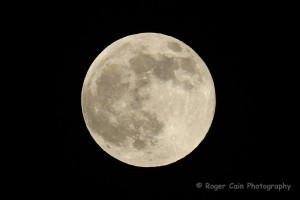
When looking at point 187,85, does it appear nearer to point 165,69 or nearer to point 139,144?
point 165,69

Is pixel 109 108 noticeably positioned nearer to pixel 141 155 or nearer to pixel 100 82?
pixel 100 82

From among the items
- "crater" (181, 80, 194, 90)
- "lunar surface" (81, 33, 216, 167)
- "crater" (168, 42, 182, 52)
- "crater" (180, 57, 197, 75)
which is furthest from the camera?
"crater" (168, 42, 182, 52)

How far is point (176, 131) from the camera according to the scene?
5.76m

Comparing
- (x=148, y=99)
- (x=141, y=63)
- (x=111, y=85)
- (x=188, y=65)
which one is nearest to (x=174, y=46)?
(x=188, y=65)

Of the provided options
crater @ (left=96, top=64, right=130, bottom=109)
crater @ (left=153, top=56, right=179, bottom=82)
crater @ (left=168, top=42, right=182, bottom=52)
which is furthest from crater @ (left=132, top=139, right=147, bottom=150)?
crater @ (left=168, top=42, right=182, bottom=52)

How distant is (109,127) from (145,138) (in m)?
0.60

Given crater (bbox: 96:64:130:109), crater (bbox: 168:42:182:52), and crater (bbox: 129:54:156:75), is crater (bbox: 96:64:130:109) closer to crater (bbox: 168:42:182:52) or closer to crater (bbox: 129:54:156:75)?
crater (bbox: 129:54:156:75)

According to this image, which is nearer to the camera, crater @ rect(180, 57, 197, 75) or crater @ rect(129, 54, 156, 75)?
crater @ rect(129, 54, 156, 75)

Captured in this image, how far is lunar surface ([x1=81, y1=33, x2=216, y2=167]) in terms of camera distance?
18.2 feet

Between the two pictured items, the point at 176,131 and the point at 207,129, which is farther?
the point at 207,129

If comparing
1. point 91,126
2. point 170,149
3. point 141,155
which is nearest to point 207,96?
point 170,149

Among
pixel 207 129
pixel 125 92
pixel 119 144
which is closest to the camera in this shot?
pixel 125 92

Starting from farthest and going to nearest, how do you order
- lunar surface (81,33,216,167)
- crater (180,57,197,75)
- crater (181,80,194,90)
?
crater (180,57,197,75), crater (181,80,194,90), lunar surface (81,33,216,167)

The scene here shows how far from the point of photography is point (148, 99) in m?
5.51
